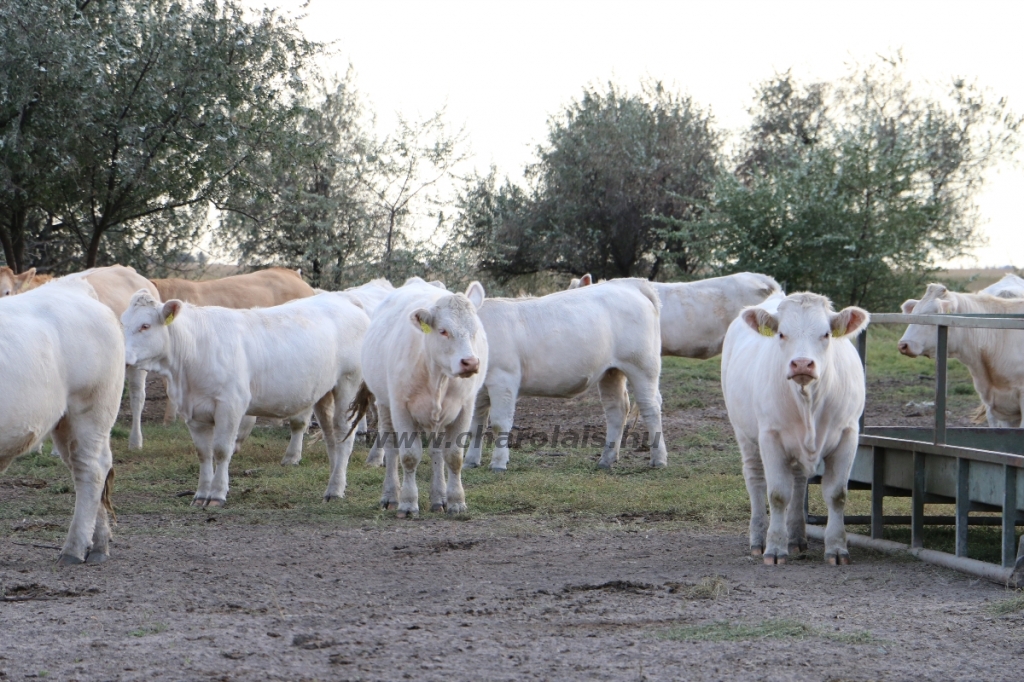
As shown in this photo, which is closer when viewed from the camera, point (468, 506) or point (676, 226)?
point (468, 506)

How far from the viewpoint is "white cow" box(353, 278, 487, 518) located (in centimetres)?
840

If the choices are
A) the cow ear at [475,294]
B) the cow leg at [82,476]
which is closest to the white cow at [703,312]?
the cow ear at [475,294]

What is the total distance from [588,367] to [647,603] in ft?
19.4

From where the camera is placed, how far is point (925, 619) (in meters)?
5.33

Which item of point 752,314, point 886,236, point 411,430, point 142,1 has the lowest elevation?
point 411,430

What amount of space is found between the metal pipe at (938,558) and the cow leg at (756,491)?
62 cm

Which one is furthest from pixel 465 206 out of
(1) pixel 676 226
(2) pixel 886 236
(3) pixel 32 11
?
(3) pixel 32 11

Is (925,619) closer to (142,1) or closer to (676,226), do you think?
(142,1)

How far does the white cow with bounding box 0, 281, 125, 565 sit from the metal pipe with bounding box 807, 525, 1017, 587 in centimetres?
467

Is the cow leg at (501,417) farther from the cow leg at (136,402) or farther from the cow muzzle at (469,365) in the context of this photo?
the cow leg at (136,402)

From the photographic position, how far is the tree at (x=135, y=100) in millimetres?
13727

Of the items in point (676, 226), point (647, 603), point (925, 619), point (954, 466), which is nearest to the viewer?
point (925, 619)

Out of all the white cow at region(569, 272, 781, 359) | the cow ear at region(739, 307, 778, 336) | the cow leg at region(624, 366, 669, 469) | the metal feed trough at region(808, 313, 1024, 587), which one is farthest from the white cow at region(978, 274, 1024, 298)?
the cow ear at region(739, 307, 778, 336)

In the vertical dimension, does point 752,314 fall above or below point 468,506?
above
